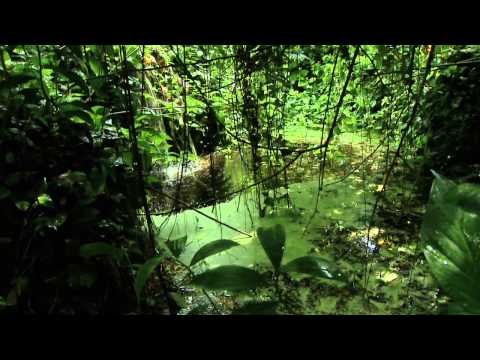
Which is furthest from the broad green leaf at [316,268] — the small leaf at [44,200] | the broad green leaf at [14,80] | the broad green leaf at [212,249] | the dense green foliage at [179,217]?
the broad green leaf at [14,80]

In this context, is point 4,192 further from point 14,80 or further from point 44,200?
point 14,80

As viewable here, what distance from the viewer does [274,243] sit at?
0.40 m

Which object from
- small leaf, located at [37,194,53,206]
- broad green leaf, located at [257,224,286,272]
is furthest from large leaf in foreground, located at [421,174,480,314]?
small leaf, located at [37,194,53,206]

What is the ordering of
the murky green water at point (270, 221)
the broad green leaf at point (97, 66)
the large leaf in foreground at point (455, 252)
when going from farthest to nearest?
the murky green water at point (270, 221), the broad green leaf at point (97, 66), the large leaf in foreground at point (455, 252)

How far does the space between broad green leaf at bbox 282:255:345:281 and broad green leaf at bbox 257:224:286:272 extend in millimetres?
17

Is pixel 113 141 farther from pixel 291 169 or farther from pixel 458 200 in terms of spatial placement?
pixel 291 169

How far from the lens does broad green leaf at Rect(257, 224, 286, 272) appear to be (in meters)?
0.39

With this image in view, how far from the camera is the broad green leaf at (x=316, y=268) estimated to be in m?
0.37

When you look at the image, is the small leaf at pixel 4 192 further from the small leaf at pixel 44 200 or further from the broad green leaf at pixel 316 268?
the broad green leaf at pixel 316 268

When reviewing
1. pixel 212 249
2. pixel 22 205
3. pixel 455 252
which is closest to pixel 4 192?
pixel 22 205

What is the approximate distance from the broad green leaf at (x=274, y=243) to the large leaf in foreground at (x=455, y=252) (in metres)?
0.16

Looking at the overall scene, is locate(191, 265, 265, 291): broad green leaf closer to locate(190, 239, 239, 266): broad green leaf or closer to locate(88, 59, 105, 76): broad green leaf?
locate(190, 239, 239, 266): broad green leaf
